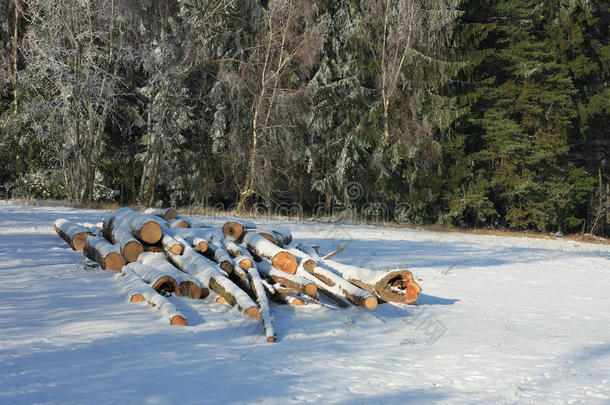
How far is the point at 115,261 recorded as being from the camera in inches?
328

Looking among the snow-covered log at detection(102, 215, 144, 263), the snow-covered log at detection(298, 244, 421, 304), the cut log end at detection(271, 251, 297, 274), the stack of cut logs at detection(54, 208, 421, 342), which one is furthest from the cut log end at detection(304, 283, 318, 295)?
the snow-covered log at detection(102, 215, 144, 263)

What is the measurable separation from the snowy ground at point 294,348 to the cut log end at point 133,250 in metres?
0.42

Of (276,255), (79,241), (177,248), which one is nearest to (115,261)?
(177,248)

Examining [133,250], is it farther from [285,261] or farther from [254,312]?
[254,312]

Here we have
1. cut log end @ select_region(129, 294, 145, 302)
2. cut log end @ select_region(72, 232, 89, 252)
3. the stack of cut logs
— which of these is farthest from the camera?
cut log end @ select_region(72, 232, 89, 252)

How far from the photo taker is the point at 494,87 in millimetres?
31125

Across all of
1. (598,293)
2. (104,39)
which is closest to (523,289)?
(598,293)

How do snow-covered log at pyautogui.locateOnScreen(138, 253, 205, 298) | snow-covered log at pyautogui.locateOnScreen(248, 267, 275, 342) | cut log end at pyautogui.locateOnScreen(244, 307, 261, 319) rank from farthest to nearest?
snow-covered log at pyautogui.locateOnScreen(138, 253, 205, 298)
cut log end at pyautogui.locateOnScreen(244, 307, 261, 319)
snow-covered log at pyautogui.locateOnScreen(248, 267, 275, 342)

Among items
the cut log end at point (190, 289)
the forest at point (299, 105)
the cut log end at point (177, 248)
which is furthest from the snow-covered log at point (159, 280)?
the forest at point (299, 105)

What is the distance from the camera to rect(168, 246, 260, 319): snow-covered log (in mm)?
6626

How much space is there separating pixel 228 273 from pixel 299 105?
60.7 feet

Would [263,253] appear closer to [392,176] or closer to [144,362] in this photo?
[144,362]

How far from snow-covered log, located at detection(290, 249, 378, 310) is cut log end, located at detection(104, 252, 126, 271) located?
2.81 m

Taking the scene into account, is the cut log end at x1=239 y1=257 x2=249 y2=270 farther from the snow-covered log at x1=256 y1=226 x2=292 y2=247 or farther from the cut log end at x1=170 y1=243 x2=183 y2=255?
the snow-covered log at x1=256 y1=226 x2=292 y2=247
